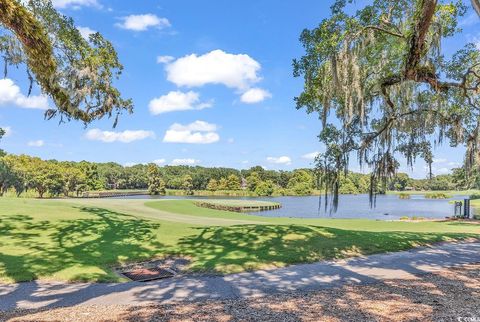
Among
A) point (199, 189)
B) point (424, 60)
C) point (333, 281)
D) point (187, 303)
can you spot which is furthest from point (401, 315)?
point (199, 189)

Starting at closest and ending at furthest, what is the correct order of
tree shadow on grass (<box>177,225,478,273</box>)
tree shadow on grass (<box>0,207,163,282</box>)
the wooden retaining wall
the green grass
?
tree shadow on grass (<box>0,207,163,282</box>), the green grass, tree shadow on grass (<box>177,225,478,273</box>), the wooden retaining wall

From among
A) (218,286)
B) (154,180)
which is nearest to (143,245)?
(218,286)

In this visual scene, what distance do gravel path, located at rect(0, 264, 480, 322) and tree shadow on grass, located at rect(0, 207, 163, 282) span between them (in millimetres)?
1921

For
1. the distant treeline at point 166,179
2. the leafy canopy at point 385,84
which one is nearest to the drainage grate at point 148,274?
the leafy canopy at point 385,84

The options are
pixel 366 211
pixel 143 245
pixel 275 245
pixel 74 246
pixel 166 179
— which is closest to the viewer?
pixel 74 246

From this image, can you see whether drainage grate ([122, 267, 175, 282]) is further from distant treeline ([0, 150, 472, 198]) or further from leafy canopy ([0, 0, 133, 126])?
distant treeline ([0, 150, 472, 198])

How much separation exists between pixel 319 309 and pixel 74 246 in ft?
21.4

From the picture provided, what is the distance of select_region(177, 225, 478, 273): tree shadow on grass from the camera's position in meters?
7.39

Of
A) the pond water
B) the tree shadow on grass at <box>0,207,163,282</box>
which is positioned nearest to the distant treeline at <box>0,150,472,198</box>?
the pond water

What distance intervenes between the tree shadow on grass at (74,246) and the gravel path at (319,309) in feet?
6.30

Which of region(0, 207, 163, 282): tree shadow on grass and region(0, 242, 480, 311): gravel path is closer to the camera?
region(0, 242, 480, 311): gravel path

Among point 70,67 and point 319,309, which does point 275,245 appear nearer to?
point 319,309

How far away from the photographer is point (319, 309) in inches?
174

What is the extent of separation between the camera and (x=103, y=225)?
11.3 metres
